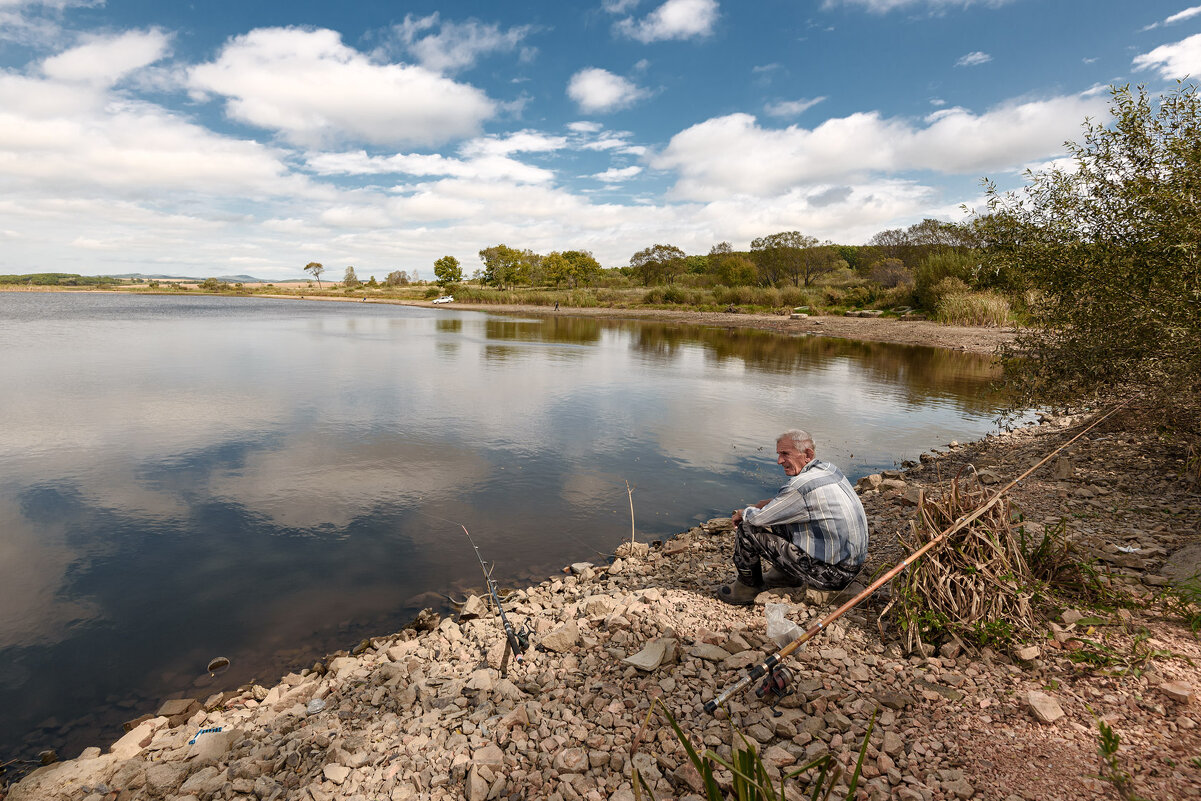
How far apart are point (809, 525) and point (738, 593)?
1073 millimetres

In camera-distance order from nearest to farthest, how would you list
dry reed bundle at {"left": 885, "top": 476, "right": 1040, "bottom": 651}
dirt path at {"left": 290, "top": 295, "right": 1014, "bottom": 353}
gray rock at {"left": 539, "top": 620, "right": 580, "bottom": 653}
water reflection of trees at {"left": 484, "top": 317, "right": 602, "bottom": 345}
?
dry reed bundle at {"left": 885, "top": 476, "right": 1040, "bottom": 651} → gray rock at {"left": 539, "top": 620, "right": 580, "bottom": 653} → dirt path at {"left": 290, "top": 295, "right": 1014, "bottom": 353} → water reflection of trees at {"left": 484, "top": 317, "right": 602, "bottom": 345}

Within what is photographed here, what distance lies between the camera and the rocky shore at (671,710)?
3.48 meters

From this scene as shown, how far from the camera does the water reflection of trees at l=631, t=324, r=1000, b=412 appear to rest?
22750 mm

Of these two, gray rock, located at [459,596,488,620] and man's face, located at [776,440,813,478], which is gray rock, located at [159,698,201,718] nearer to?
gray rock, located at [459,596,488,620]

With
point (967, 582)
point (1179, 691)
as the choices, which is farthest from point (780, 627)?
point (1179, 691)

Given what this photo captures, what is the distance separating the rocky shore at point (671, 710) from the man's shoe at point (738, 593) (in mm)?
143

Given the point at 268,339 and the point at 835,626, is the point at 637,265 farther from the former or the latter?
the point at 835,626

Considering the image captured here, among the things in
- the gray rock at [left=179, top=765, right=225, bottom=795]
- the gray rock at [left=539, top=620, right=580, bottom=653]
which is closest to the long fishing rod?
the gray rock at [left=539, top=620, right=580, bottom=653]

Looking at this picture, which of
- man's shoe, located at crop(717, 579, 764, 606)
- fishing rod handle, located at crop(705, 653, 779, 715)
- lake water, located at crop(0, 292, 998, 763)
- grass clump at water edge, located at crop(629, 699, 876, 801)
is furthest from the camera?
lake water, located at crop(0, 292, 998, 763)

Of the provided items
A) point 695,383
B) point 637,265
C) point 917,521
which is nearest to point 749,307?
point 637,265

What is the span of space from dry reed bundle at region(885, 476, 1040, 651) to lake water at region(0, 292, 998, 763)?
4.74 meters

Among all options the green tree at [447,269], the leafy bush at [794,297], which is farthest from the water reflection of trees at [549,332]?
Result: the green tree at [447,269]

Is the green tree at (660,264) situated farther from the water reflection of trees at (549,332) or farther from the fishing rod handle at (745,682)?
the fishing rod handle at (745,682)

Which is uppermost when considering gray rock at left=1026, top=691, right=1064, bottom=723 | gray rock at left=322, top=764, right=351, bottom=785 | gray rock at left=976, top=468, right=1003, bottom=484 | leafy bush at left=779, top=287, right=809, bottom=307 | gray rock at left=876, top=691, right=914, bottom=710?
leafy bush at left=779, top=287, right=809, bottom=307
